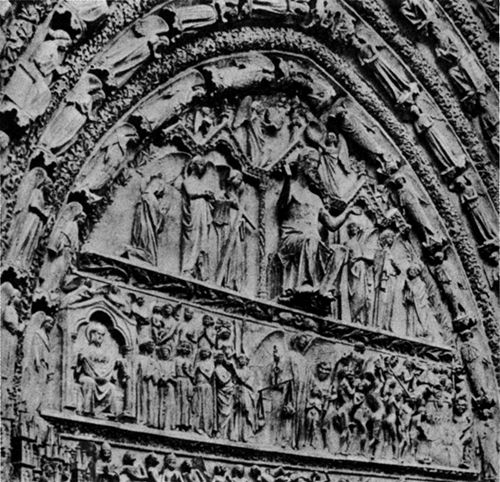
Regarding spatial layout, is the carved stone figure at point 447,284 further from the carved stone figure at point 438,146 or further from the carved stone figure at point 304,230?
the carved stone figure at point 304,230

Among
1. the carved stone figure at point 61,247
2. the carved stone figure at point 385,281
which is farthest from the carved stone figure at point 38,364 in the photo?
the carved stone figure at point 385,281

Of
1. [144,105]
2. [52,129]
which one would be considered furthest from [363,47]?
[52,129]

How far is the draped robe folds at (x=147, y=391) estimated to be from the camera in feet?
25.5

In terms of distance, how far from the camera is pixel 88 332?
757 cm

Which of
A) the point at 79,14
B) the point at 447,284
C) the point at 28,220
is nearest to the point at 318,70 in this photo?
the point at 447,284

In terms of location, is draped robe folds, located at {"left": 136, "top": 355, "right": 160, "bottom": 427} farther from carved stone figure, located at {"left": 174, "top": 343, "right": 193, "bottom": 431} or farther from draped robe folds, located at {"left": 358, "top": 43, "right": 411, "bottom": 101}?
draped robe folds, located at {"left": 358, "top": 43, "right": 411, "bottom": 101}

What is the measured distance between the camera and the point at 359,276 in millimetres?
9102

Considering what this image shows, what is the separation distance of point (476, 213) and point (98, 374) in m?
3.16

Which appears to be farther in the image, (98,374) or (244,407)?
(244,407)

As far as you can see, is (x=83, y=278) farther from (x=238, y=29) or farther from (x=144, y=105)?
(x=238, y=29)

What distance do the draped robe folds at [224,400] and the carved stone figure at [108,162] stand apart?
119cm

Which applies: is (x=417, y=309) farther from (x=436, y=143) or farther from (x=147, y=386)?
(x=147, y=386)

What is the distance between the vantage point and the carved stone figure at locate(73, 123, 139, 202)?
25.1 feet

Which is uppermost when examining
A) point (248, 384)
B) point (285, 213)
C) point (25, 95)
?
point (25, 95)
